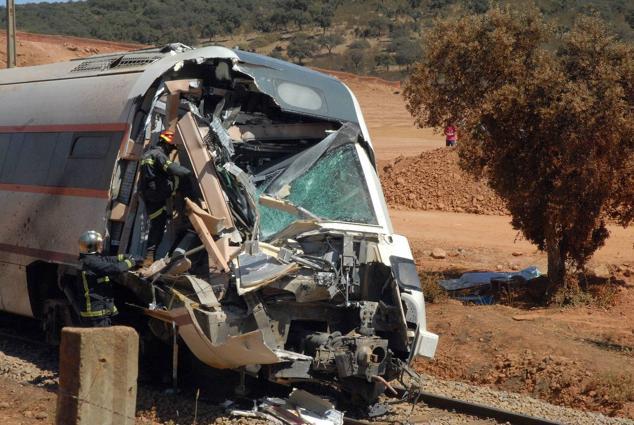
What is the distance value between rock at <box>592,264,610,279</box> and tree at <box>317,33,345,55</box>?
Answer: 53895 mm

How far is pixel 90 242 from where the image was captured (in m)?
9.24

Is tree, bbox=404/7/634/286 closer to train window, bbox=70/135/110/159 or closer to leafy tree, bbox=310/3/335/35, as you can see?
train window, bbox=70/135/110/159

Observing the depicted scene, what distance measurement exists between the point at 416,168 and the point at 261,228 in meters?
19.6

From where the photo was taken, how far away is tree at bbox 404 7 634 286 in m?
14.1

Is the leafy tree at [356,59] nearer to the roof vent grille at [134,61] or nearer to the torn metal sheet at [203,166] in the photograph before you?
the roof vent grille at [134,61]

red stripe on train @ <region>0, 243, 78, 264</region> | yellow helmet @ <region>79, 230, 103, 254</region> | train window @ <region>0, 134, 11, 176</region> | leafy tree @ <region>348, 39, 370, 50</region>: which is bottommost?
leafy tree @ <region>348, 39, 370, 50</region>

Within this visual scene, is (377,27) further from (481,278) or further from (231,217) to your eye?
(231,217)

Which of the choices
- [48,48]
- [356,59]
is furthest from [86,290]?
[356,59]

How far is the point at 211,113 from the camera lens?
10094 millimetres

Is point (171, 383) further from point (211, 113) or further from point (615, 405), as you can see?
point (615, 405)

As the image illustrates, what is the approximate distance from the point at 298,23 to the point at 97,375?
246 feet

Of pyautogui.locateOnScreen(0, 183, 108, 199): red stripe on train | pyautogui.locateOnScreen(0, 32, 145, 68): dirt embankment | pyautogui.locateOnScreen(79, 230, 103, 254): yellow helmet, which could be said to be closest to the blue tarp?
pyautogui.locateOnScreen(0, 183, 108, 199): red stripe on train

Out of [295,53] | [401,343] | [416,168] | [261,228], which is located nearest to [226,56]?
[261,228]

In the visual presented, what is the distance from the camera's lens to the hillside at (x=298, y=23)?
6794 cm
